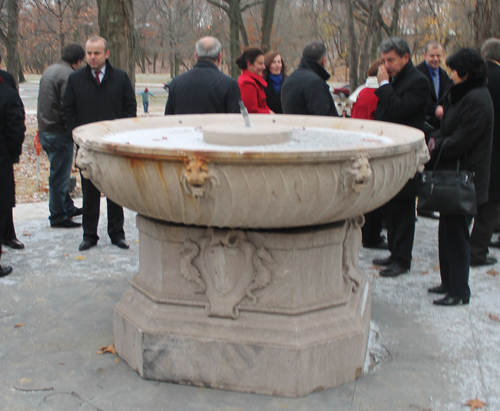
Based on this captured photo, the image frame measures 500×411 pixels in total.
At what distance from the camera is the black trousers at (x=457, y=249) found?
397cm

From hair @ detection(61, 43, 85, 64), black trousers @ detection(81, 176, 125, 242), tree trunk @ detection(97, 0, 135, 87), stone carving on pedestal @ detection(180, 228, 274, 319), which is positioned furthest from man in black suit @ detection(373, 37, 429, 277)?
tree trunk @ detection(97, 0, 135, 87)

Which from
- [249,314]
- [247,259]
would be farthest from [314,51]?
[249,314]

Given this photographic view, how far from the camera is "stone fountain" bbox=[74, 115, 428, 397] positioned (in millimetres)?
2582

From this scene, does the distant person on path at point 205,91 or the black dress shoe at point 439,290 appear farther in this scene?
the distant person on path at point 205,91

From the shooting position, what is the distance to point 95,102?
522cm

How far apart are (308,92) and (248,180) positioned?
305cm

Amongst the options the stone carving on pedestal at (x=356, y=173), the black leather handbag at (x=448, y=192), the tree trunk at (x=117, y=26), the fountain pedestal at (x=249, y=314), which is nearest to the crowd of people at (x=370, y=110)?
the black leather handbag at (x=448, y=192)

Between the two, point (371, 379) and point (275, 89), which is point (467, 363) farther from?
point (275, 89)

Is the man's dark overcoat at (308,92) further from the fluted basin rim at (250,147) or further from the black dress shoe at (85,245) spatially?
the black dress shoe at (85,245)

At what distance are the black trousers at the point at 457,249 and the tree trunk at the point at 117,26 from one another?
15.7ft

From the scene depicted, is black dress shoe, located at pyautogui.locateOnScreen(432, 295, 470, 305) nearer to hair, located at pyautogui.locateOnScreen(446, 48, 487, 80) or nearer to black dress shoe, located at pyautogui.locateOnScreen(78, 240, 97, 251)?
hair, located at pyautogui.locateOnScreen(446, 48, 487, 80)

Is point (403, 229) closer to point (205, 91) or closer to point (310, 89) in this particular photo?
point (310, 89)

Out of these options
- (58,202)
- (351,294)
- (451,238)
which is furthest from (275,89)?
(351,294)

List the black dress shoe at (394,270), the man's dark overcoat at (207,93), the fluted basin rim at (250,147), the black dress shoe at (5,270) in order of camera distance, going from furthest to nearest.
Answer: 1. the man's dark overcoat at (207,93)
2. the black dress shoe at (394,270)
3. the black dress shoe at (5,270)
4. the fluted basin rim at (250,147)
